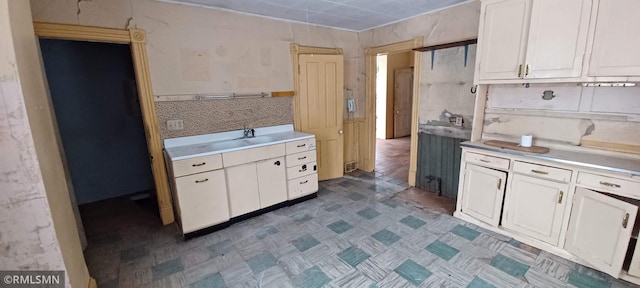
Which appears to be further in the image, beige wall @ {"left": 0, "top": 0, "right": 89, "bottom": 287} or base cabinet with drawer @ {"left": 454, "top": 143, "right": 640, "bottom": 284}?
base cabinet with drawer @ {"left": 454, "top": 143, "right": 640, "bottom": 284}

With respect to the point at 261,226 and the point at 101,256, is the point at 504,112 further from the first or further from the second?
the point at 101,256

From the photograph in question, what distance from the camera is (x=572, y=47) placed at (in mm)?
2094

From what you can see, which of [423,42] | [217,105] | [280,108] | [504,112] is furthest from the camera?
[280,108]

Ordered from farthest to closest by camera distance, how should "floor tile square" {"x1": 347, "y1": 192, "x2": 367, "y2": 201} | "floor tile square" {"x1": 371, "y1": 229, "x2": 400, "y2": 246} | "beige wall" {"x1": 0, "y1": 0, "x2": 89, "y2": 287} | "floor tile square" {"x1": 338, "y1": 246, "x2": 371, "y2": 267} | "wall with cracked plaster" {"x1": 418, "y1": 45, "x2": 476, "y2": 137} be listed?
"floor tile square" {"x1": 347, "y1": 192, "x2": 367, "y2": 201}
"wall with cracked plaster" {"x1": 418, "y1": 45, "x2": 476, "y2": 137}
"floor tile square" {"x1": 371, "y1": 229, "x2": 400, "y2": 246}
"floor tile square" {"x1": 338, "y1": 246, "x2": 371, "y2": 267}
"beige wall" {"x1": 0, "y1": 0, "x2": 89, "y2": 287}

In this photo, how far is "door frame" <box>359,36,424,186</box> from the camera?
360cm

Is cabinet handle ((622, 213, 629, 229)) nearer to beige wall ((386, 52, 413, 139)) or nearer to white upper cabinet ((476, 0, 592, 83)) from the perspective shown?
white upper cabinet ((476, 0, 592, 83))

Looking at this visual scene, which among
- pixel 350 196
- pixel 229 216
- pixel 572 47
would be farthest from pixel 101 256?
pixel 572 47

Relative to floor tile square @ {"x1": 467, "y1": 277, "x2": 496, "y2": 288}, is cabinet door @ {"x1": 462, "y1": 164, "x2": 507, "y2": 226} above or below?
above

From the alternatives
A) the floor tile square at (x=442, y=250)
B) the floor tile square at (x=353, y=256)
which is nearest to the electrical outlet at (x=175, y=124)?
the floor tile square at (x=353, y=256)

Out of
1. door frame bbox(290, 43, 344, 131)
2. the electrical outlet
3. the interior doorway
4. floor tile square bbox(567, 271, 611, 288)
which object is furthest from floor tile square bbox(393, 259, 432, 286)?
the interior doorway

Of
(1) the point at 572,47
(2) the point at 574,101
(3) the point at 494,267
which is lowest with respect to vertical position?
(3) the point at 494,267

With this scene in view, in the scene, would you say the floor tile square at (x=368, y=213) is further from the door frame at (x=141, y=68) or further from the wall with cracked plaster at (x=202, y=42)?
the door frame at (x=141, y=68)

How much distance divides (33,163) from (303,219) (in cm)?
222

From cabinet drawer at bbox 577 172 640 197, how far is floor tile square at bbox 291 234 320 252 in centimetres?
221
